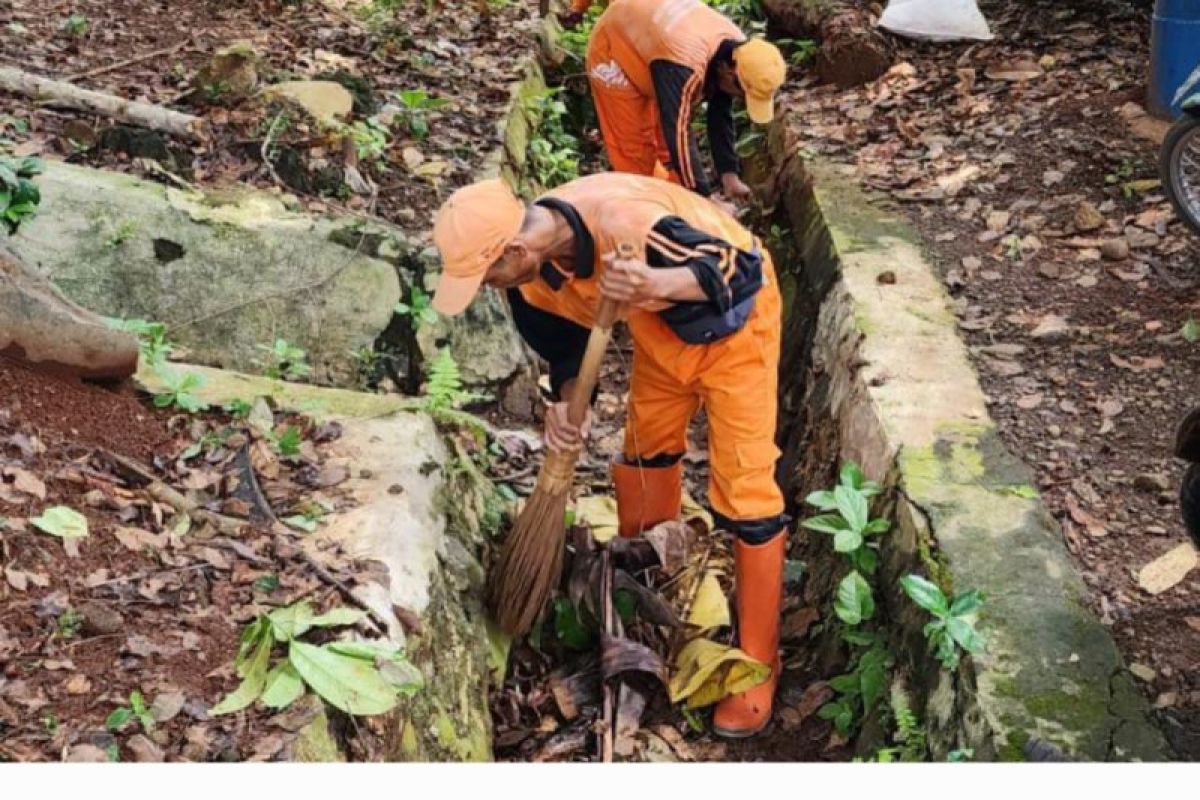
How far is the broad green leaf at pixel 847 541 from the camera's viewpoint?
4141 millimetres

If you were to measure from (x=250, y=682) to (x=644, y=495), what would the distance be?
1.91 meters

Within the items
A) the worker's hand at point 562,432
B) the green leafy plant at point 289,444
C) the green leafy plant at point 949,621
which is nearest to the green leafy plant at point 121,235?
the green leafy plant at point 289,444

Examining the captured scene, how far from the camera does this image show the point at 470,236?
352cm

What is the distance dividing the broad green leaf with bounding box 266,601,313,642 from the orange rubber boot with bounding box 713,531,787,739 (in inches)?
59.4

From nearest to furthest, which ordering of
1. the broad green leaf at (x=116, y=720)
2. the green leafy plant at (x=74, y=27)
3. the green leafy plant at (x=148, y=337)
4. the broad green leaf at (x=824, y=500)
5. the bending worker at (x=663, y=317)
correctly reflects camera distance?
the broad green leaf at (x=116, y=720)
the bending worker at (x=663, y=317)
the broad green leaf at (x=824, y=500)
the green leafy plant at (x=148, y=337)
the green leafy plant at (x=74, y=27)

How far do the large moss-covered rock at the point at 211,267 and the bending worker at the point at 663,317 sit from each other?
1.65 metres

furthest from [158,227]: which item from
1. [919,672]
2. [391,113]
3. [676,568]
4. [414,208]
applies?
[919,672]

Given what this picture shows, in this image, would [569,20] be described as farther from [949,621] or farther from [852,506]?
[949,621]

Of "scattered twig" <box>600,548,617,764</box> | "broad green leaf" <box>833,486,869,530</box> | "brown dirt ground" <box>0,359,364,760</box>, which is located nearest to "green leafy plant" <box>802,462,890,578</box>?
"broad green leaf" <box>833,486,869,530</box>

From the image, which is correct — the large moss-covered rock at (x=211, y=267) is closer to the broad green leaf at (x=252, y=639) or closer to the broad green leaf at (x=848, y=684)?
the broad green leaf at (x=252, y=639)

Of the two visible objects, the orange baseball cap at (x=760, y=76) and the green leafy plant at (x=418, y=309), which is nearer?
the orange baseball cap at (x=760, y=76)

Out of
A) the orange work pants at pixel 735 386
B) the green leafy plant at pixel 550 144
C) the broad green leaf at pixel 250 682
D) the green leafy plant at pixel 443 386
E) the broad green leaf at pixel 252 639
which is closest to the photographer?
the broad green leaf at pixel 250 682

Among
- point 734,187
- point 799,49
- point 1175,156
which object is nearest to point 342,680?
point 734,187

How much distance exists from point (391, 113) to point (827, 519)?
379 centimetres
